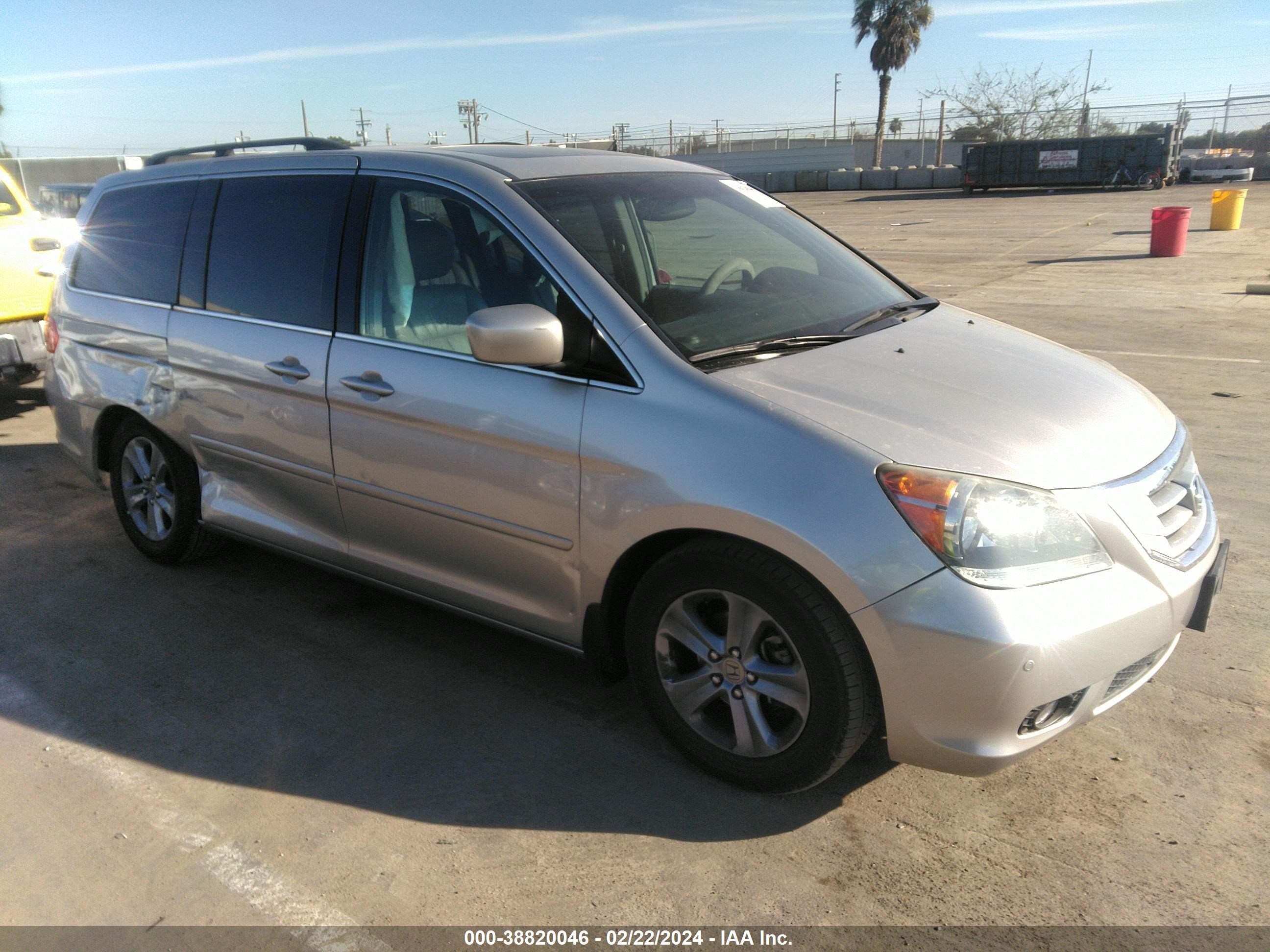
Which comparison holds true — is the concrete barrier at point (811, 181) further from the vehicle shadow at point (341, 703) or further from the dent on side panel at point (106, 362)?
the vehicle shadow at point (341, 703)

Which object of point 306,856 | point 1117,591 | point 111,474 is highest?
point 1117,591

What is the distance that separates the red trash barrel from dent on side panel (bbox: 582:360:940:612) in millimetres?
16024

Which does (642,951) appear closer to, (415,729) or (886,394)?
(415,729)

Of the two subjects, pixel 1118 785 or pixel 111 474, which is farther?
pixel 111 474

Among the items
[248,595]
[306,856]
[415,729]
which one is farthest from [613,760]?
[248,595]

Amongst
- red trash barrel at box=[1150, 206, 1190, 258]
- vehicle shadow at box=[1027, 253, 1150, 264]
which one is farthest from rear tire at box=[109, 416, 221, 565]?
red trash barrel at box=[1150, 206, 1190, 258]

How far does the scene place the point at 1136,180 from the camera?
35469 mm

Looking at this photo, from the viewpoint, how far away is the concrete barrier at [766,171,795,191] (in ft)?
155

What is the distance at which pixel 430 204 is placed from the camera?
357cm

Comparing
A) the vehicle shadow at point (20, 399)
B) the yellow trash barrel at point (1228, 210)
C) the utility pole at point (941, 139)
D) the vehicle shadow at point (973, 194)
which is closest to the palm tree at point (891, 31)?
the utility pole at point (941, 139)

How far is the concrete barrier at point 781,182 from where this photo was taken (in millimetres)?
47219

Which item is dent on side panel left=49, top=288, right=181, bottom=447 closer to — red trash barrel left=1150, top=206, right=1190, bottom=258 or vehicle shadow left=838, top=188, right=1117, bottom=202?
red trash barrel left=1150, top=206, right=1190, bottom=258

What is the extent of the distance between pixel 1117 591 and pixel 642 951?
4.91 feet

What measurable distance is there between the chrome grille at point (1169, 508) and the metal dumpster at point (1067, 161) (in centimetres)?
3706
